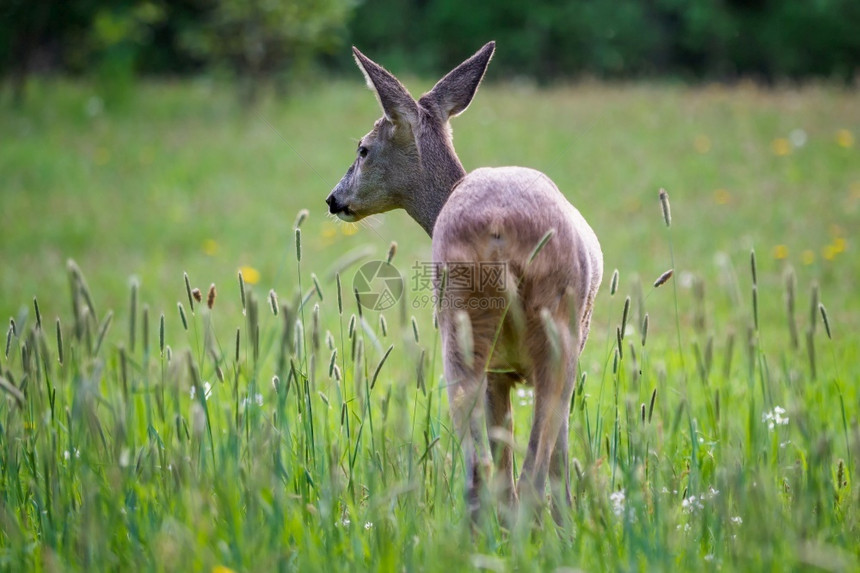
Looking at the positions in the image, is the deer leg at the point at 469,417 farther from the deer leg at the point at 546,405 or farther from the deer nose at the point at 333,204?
the deer nose at the point at 333,204

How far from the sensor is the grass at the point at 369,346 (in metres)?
3.10

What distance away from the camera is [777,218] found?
35.7ft

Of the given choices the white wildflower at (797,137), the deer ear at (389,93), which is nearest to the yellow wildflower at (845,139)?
the white wildflower at (797,137)

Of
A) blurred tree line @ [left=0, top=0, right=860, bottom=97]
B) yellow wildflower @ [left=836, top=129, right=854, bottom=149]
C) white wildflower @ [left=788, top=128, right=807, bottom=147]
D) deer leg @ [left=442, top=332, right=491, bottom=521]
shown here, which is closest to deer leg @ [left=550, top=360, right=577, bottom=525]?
deer leg @ [left=442, top=332, right=491, bottom=521]

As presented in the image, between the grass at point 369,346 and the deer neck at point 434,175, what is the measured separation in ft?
1.85

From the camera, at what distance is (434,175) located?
4520mm

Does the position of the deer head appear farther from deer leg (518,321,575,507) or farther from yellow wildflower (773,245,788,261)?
yellow wildflower (773,245,788,261)

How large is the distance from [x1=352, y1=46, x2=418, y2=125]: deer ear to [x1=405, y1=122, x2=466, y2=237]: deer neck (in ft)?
0.43

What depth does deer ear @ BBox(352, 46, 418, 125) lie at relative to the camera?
435 cm

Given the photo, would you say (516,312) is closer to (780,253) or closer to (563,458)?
(563,458)

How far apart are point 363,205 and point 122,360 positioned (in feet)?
6.12

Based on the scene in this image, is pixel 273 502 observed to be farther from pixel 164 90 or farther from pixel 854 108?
pixel 164 90

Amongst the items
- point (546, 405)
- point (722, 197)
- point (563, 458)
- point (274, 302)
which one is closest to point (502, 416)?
point (563, 458)

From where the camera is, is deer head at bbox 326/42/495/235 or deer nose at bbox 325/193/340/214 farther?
deer nose at bbox 325/193/340/214
